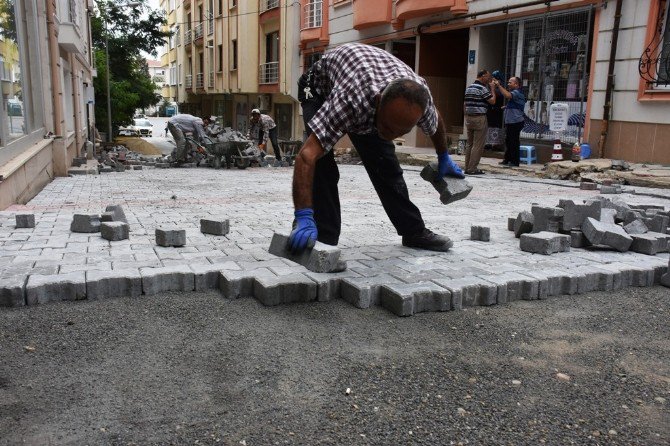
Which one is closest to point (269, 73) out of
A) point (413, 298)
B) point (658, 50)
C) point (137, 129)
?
point (137, 129)

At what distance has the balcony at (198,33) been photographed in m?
36.8

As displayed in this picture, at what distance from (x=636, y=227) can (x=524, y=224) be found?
86 centimetres

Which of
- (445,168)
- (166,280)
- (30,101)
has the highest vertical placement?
(30,101)

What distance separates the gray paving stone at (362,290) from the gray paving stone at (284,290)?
0.61 feet

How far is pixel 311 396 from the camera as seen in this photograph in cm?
229

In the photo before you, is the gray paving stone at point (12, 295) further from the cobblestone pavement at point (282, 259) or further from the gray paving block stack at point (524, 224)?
the gray paving block stack at point (524, 224)

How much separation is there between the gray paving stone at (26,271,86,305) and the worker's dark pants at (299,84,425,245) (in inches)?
61.5

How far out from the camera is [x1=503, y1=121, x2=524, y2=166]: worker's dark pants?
11.0m

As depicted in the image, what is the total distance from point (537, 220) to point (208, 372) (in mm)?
3256

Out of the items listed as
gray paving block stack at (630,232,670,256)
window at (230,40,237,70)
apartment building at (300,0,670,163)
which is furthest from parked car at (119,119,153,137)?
gray paving block stack at (630,232,670,256)

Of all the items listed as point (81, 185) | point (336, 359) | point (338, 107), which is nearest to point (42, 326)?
point (336, 359)

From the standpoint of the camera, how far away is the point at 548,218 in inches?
184

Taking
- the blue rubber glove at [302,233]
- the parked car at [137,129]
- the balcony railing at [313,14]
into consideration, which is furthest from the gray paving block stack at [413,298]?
the parked car at [137,129]

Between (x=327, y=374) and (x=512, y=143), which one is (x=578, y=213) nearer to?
(x=327, y=374)
